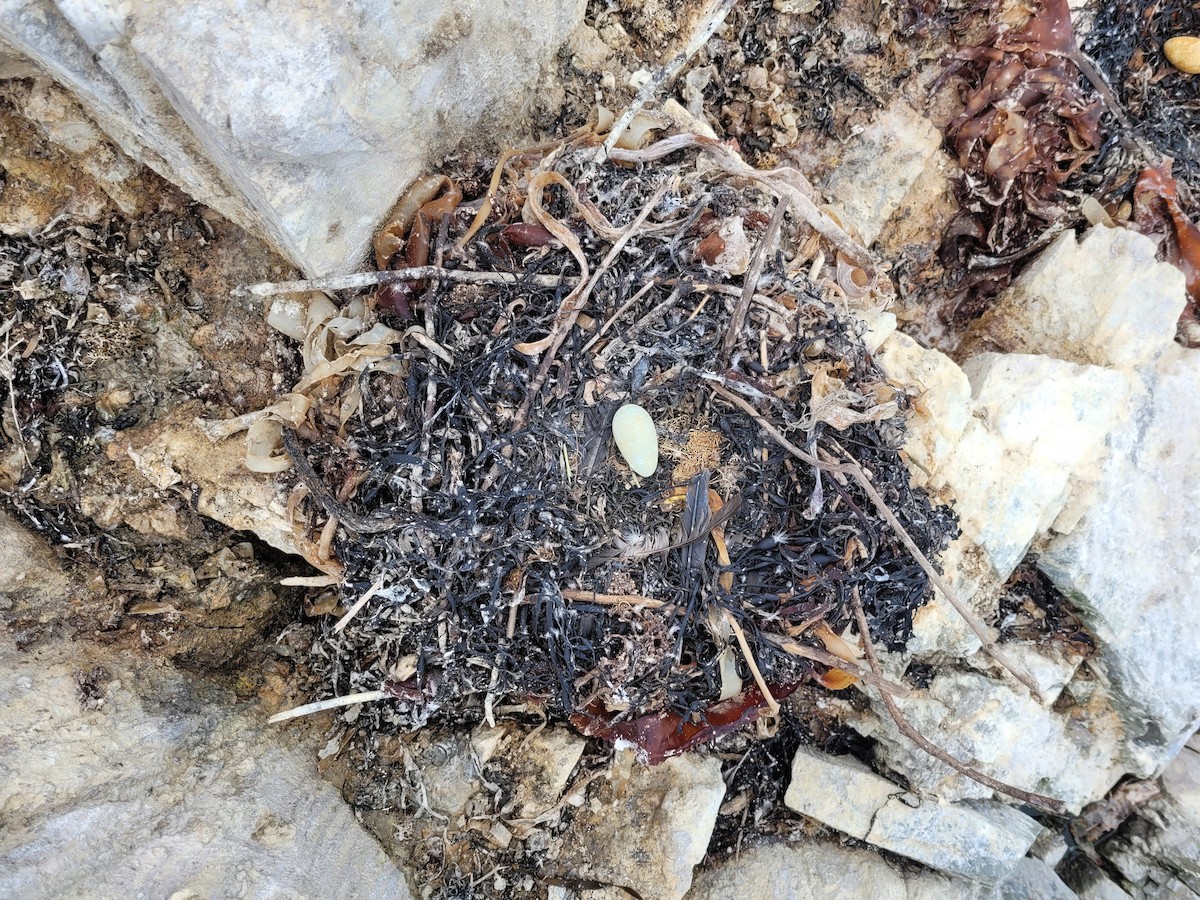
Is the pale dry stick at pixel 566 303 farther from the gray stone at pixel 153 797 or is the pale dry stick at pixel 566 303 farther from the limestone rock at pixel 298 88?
the gray stone at pixel 153 797

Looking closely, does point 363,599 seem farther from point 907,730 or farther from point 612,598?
point 907,730

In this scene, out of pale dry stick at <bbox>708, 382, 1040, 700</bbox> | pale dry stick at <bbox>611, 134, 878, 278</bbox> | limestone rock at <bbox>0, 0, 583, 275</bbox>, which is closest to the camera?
limestone rock at <bbox>0, 0, 583, 275</bbox>

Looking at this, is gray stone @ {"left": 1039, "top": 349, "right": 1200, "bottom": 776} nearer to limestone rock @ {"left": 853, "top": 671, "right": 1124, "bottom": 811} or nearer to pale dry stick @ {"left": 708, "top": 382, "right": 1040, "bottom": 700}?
limestone rock @ {"left": 853, "top": 671, "right": 1124, "bottom": 811}

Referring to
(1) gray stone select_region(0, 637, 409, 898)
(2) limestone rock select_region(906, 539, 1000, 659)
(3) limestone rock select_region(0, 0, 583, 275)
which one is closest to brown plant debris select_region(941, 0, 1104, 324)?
(2) limestone rock select_region(906, 539, 1000, 659)

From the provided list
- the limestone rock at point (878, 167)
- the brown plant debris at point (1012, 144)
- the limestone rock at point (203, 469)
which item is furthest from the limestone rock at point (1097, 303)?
the limestone rock at point (203, 469)

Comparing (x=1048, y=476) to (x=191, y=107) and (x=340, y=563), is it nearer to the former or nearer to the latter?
(x=340, y=563)

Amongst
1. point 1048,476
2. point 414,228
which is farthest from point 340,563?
point 1048,476

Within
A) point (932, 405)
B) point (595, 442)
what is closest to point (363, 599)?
point (595, 442)
